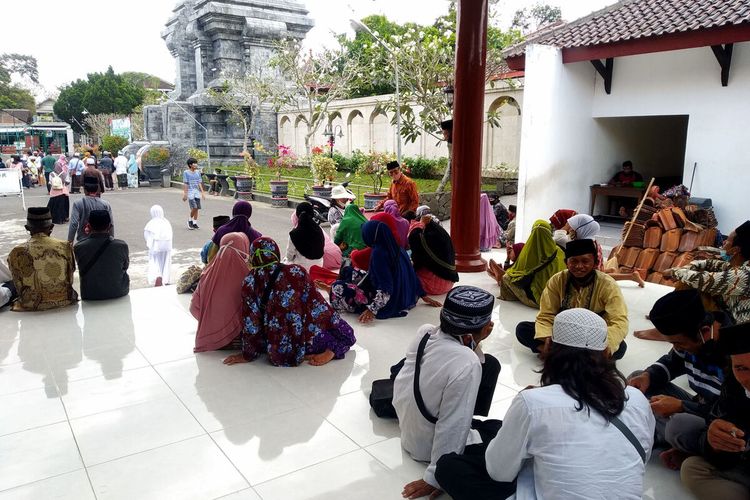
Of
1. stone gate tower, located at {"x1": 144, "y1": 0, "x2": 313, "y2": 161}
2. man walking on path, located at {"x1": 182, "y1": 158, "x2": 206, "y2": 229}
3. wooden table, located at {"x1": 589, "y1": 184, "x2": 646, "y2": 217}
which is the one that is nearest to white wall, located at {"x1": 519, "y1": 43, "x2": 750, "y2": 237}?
wooden table, located at {"x1": 589, "y1": 184, "x2": 646, "y2": 217}

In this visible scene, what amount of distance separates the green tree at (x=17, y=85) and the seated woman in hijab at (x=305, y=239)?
57.8 m

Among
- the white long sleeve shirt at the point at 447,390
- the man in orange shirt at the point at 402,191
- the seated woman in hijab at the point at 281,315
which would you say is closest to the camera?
the white long sleeve shirt at the point at 447,390

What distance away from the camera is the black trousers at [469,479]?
2.26 m

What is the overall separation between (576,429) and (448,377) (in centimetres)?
68

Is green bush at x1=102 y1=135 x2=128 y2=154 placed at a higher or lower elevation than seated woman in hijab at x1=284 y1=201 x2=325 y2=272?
higher

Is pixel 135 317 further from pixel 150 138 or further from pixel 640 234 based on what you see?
pixel 150 138

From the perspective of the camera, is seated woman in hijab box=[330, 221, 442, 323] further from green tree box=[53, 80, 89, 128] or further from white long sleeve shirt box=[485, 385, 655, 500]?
green tree box=[53, 80, 89, 128]

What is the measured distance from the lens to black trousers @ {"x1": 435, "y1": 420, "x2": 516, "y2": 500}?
2.26 m

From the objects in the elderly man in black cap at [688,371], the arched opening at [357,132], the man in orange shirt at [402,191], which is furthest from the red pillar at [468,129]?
the arched opening at [357,132]

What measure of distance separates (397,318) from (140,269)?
5.67 metres

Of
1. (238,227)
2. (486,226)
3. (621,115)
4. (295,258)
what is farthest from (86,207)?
(621,115)

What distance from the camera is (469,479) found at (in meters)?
2.32

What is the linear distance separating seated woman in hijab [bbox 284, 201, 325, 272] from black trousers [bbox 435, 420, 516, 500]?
12.0 feet

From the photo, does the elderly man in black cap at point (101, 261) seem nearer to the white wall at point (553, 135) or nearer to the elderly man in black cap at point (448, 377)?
the elderly man in black cap at point (448, 377)
